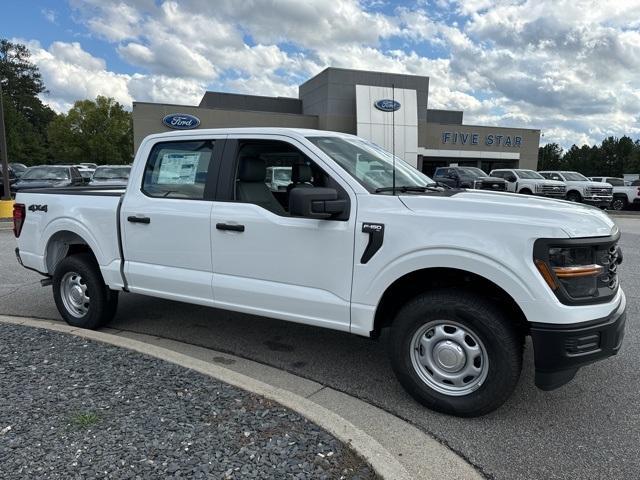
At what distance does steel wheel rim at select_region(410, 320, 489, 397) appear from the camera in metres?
3.28

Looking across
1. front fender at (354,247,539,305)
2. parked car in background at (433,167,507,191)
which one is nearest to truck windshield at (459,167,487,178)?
parked car in background at (433,167,507,191)

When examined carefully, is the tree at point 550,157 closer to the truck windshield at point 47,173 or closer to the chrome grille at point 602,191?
the chrome grille at point 602,191

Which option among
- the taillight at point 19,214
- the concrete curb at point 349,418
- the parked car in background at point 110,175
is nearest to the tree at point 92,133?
the parked car in background at point 110,175

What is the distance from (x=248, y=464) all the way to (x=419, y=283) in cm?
165

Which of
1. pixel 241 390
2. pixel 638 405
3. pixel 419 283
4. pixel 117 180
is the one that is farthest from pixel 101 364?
pixel 117 180

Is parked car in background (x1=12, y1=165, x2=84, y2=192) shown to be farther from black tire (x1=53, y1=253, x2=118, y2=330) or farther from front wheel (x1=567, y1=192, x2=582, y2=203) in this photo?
front wheel (x1=567, y1=192, x2=582, y2=203)

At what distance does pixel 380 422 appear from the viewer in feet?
10.9

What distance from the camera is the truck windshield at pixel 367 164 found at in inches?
148

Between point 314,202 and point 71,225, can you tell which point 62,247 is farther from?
point 314,202

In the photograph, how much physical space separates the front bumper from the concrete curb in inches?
29.9

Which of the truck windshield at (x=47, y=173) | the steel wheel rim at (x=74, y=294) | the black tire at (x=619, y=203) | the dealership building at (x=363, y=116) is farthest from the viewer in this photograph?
the dealership building at (x=363, y=116)

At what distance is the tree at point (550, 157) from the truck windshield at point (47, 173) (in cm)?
10210

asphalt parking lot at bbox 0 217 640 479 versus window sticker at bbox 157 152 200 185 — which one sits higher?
window sticker at bbox 157 152 200 185

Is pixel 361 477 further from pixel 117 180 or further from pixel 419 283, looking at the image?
pixel 117 180
